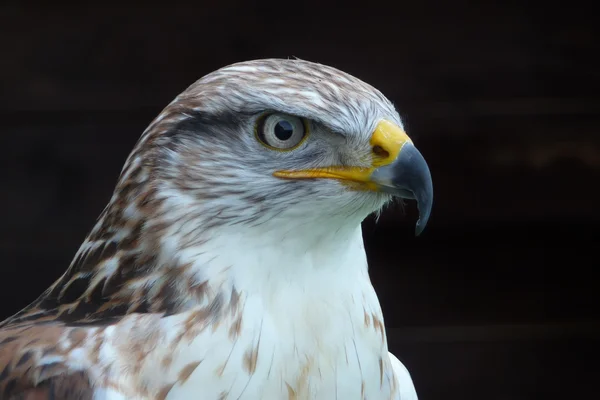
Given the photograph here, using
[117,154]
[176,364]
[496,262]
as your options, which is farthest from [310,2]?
[176,364]

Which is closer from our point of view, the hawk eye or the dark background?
the hawk eye

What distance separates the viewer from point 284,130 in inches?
52.3

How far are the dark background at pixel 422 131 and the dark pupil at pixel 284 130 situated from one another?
1.28 meters

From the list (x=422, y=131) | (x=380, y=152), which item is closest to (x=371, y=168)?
(x=380, y=152)

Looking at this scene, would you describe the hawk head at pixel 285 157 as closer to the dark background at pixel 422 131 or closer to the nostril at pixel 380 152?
the nostril at pixel 380 152

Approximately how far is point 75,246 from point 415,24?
1.13 meters

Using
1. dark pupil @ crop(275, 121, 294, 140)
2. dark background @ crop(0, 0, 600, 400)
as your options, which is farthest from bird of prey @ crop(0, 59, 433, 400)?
dark background @ crop(0, 0, 600, 400)

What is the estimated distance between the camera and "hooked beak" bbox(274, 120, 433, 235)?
1290 mm

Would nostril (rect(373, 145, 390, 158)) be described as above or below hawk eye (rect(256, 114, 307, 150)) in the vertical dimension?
below

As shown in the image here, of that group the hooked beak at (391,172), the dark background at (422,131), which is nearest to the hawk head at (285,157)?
the hooked beak at (391,172)

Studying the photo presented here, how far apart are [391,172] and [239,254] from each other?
0.77ft

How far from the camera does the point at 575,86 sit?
8.85ft

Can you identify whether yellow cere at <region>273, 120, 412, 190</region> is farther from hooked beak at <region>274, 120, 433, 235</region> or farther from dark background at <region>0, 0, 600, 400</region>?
dark background at <region>0, 0, 600, 400</region>

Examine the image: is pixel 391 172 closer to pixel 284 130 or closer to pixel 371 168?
pixel 371 168
